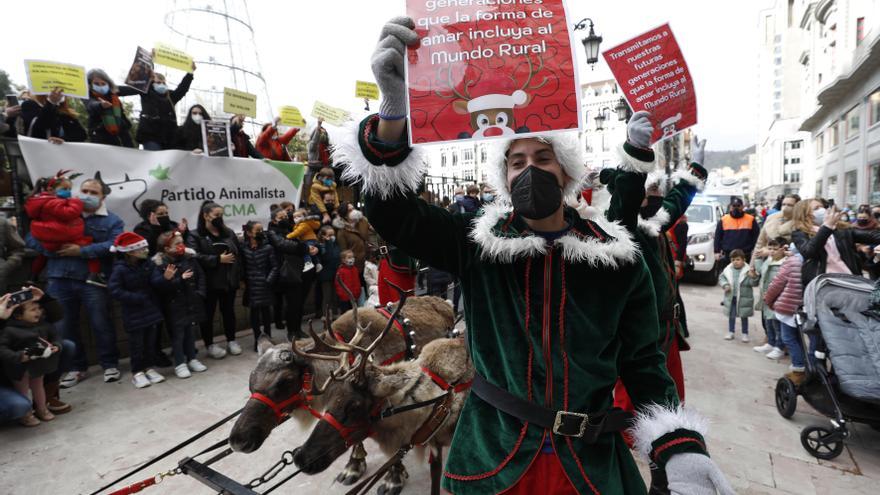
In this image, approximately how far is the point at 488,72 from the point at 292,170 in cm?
749

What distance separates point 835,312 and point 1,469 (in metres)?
7.04

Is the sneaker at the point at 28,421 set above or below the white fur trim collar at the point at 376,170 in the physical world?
below

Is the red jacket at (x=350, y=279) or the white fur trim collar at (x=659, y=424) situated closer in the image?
the white fur trim collar at (x=659, y=424)

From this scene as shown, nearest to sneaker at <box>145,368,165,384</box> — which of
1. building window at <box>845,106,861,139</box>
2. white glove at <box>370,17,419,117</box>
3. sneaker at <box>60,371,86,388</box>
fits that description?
sneaker at <box>60,371,86,388</box>

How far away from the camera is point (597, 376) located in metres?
1.51

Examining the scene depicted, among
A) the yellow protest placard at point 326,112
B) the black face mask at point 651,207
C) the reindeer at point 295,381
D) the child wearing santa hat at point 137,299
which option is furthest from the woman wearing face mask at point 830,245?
the child wearing santa hat at point 137,299

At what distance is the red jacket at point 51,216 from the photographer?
4.92 metres

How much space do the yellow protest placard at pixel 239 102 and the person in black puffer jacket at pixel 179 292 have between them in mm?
2599

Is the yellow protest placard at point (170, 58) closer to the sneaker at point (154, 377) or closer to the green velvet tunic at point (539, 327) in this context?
the sneaker at point (154, 377)

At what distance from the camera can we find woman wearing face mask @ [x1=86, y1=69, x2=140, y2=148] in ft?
20.2

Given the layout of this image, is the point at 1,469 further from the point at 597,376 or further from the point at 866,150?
the point at 866,150

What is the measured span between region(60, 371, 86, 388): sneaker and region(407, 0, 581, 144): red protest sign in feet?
19.7

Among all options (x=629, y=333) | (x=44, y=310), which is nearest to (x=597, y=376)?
(x=629, y=333)

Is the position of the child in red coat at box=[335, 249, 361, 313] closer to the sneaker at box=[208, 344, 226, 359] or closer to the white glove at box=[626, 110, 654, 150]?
the sneaker at box=[208, 344, 226, 359]
